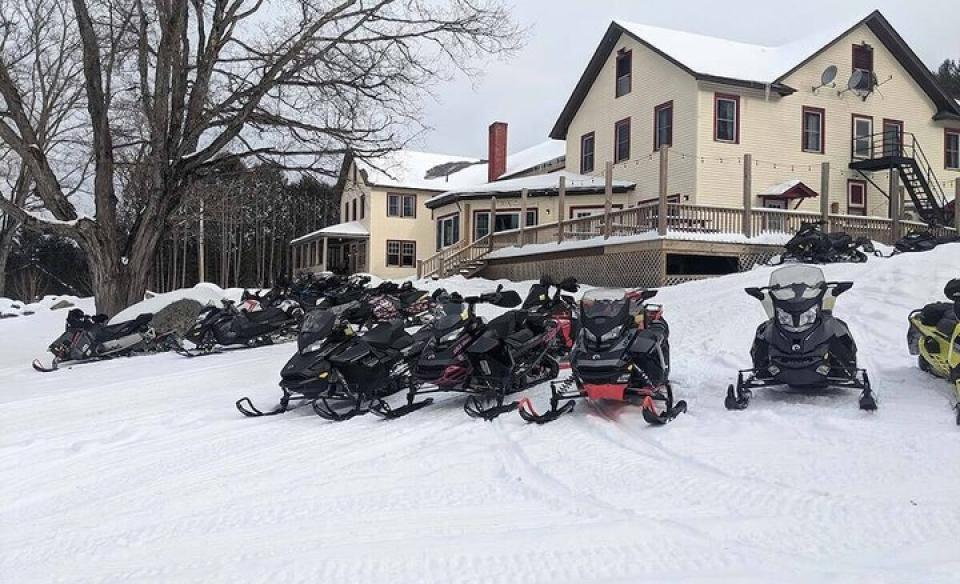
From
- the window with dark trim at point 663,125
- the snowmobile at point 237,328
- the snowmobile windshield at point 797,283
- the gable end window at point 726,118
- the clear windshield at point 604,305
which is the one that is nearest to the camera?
the snowmobile windshield at point 797,283

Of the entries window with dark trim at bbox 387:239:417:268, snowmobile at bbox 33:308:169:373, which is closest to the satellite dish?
window with dark trim at bbox 387:239:417:268

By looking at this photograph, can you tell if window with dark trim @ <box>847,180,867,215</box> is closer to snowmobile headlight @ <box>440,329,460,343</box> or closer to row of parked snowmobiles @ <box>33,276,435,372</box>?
row of parked snowmobiles @ <box>33,276,435,372</box>

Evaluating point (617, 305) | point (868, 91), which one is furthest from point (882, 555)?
point (868, 91)

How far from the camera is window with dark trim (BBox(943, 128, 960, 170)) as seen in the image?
25031 millimetres

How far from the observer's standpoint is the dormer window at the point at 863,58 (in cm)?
2380

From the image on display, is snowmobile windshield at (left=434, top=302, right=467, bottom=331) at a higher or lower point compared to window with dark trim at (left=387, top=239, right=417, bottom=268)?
lower

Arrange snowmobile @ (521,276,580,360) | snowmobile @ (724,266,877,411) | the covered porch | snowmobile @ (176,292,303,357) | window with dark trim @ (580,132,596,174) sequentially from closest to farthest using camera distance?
snowmobile @ (724,266,877,411), snowmobile @ (521,276,580,360), snowmobile @ (176,292,303,357), window with dark trim @ (580,132,596,174), the covered porch

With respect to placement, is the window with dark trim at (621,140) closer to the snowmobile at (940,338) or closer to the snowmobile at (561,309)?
the snowmobile at (561,309)

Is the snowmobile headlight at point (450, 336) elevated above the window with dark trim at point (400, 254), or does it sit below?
below

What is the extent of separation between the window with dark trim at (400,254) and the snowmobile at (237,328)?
22378 mm

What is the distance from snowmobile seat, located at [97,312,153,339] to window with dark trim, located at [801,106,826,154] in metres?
19.1

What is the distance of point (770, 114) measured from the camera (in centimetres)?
2242

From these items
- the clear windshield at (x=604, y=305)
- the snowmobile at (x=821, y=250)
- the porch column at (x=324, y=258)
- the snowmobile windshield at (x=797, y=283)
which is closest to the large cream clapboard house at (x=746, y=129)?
the snowmobile at (x=821, y=250)

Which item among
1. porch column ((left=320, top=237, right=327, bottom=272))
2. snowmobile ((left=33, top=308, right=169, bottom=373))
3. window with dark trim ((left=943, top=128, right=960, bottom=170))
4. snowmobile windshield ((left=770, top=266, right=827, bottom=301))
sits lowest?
snowmobile ((left=33, top=308, right=169, bottom=373))
